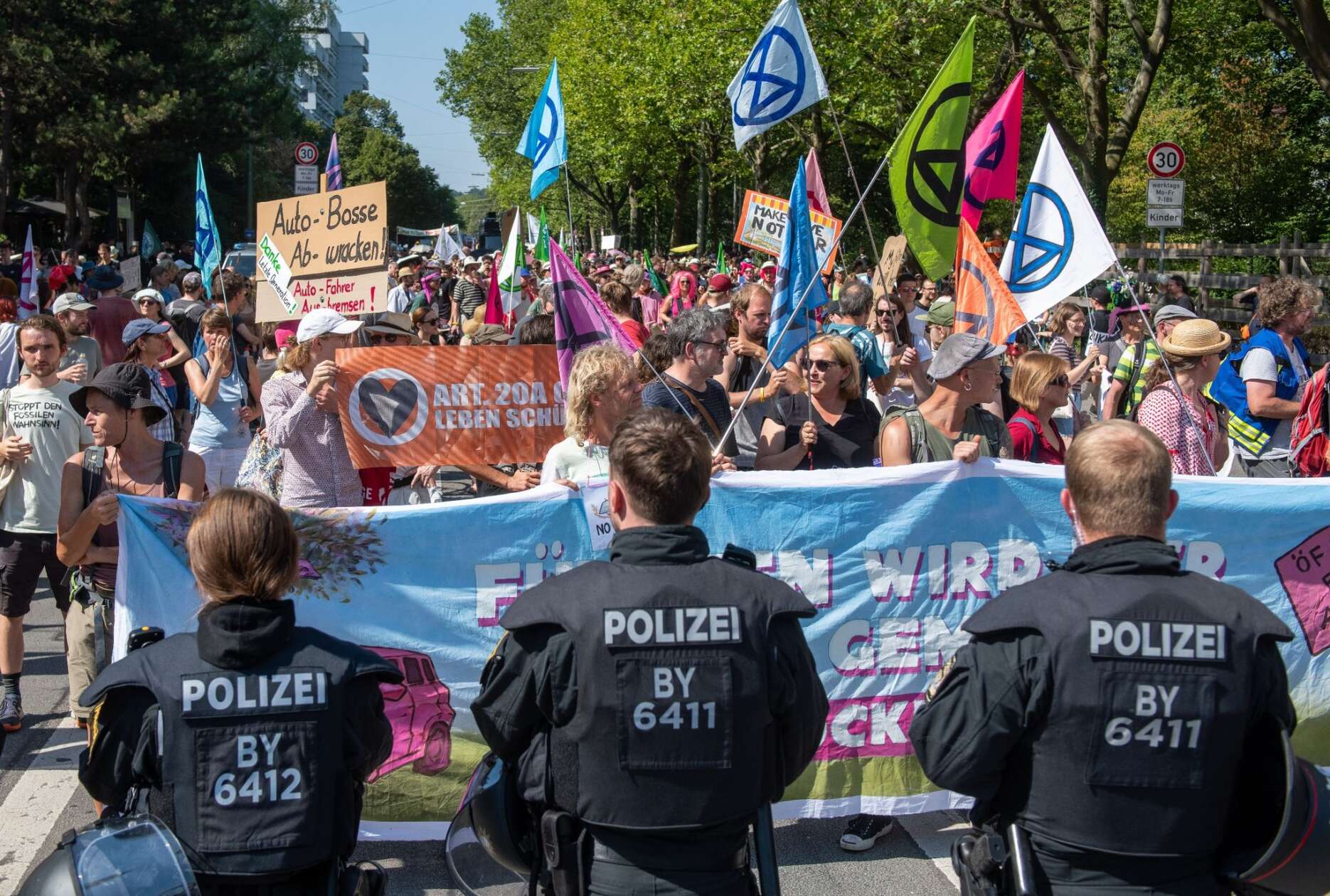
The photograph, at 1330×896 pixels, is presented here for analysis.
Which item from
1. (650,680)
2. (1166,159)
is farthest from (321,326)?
(1166,159)

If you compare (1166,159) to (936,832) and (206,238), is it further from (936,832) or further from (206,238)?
(936,832)

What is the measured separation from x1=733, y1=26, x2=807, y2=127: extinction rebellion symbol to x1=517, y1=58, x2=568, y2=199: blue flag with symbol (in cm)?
149

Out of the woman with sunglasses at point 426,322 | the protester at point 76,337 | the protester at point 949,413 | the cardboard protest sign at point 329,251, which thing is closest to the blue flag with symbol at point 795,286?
the protester at point 949,413

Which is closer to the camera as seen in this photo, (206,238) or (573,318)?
(573,318)

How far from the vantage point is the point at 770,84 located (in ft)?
26.9

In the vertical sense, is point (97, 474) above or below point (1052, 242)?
below

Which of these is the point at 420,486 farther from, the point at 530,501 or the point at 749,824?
the point at 749,824

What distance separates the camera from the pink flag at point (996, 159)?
23.7ft

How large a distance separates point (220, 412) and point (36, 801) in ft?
10.4

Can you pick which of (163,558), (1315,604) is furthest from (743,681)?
(1315,604)

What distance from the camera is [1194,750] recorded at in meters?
2.67

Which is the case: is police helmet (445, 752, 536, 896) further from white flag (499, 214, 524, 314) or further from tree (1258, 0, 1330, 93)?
tree (1258, 0, 1330, 93)

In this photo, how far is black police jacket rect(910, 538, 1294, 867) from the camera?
104 inches

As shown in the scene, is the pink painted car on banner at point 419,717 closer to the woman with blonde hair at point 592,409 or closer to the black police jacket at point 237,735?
the woman with blonde hair at point 592,409
